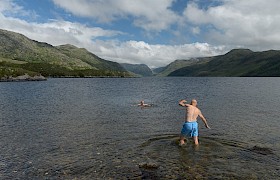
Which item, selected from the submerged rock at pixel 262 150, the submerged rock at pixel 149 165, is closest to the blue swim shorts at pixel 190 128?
the submerged rock at pixel 149 165

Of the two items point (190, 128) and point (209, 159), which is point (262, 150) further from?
point (190, 128)

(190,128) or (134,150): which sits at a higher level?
(190,128)

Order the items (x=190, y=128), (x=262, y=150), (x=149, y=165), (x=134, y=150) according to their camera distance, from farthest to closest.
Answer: (x=134, y=150) → (x=262, y=150) → (x=190, y=128) → (x=149, y=165)

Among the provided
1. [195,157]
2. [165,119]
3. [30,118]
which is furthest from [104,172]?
[30,118]

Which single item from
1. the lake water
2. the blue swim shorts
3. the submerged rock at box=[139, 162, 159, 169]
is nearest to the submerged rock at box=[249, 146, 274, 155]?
the lake water

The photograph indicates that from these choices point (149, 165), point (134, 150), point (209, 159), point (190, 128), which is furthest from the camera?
point (134, 150)

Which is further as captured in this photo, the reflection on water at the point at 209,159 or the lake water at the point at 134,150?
A: the lake water at the point at 134,150

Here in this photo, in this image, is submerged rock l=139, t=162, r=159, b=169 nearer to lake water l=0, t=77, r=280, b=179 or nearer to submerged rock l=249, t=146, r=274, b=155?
lake water l=0, t=77, r=280, b=179

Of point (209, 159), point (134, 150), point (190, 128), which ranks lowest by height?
point (134, 150)

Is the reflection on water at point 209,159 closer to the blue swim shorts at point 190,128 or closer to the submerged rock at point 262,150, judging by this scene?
the submerged rock at point 262,150

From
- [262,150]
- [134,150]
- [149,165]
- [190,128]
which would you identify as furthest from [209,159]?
[134,150]

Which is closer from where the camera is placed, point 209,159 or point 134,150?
point 209,159

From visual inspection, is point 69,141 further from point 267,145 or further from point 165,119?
point 267,145

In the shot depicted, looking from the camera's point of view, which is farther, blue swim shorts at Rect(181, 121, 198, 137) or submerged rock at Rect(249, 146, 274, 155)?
submerged rock at Rect(249, 146, 274, 155)
